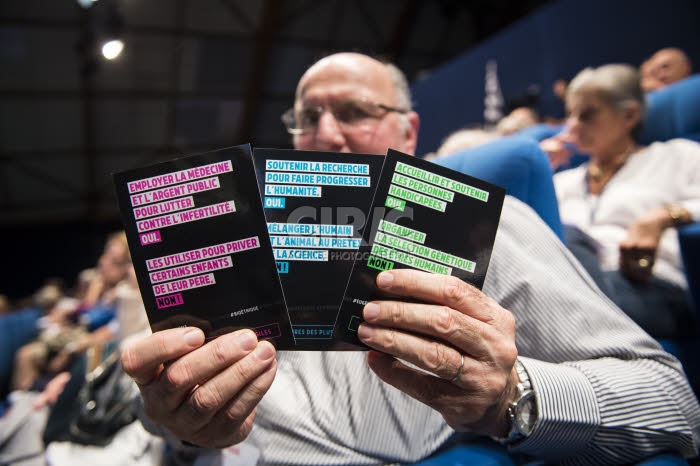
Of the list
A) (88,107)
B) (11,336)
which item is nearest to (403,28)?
(88,107)

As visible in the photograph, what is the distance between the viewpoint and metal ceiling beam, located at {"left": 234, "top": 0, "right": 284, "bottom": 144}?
267 inches

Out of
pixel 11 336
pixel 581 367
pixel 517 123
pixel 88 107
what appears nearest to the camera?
pixel 581 367

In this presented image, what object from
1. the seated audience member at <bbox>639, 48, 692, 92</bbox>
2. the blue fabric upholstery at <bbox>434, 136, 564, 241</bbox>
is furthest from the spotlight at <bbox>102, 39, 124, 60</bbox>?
the seated audience member at <bbox>639, 48, 692, 92</bbox>

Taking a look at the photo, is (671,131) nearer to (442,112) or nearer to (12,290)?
(442,112)

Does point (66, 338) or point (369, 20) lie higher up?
point (369, 20)

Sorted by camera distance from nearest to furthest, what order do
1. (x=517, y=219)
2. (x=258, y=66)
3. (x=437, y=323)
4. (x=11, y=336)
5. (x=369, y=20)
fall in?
(x=437, y=323)
(x=517, y=219)
(x=11, y=336)
(x=258, y=66)
(x=369, y=20)

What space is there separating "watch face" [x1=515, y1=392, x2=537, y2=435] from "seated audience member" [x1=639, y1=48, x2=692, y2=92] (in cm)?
244

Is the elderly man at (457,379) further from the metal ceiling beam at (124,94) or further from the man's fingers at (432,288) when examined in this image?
the metal ceiling beam at (124,94)

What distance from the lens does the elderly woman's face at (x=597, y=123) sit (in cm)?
172

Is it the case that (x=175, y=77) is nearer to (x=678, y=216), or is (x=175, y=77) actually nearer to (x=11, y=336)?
(x=11, y=336)

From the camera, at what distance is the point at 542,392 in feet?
2.02

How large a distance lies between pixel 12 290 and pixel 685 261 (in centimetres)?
1073

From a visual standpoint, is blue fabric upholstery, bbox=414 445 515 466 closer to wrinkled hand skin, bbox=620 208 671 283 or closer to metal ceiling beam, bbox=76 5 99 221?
wrinkled hand skin, bbox=620 208 671 283

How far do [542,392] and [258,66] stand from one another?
7.61 metres
